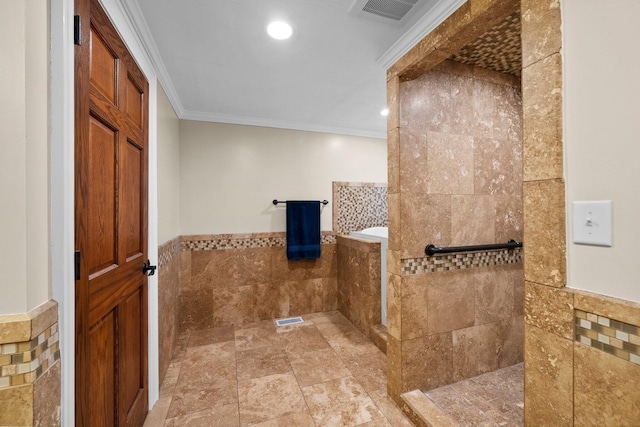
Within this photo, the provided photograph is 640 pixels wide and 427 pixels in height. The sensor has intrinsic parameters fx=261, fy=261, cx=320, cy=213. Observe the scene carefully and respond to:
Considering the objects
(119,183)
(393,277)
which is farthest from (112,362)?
(393,277)

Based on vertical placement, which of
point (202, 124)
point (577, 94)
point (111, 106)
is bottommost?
point (577, 94)

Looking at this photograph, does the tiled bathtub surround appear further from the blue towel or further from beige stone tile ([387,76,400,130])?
beige stone tile ([387,76,400,130])

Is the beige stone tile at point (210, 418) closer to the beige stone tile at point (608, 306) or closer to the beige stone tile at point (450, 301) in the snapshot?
the beige stone tile at point (450, 301)

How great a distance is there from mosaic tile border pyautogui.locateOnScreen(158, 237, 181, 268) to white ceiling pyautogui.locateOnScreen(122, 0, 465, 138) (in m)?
1.23

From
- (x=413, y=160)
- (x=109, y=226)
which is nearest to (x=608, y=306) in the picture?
(x=413, y=160)

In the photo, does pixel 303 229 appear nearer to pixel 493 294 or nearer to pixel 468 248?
pixel 468 248

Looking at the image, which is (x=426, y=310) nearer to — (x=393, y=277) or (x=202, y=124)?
(x=393, y=277)

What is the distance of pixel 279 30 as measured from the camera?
4.79 ft

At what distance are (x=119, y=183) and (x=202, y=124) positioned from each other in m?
1.77

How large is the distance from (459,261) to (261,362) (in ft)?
5.59

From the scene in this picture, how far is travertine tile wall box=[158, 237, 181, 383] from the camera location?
72.5 inches

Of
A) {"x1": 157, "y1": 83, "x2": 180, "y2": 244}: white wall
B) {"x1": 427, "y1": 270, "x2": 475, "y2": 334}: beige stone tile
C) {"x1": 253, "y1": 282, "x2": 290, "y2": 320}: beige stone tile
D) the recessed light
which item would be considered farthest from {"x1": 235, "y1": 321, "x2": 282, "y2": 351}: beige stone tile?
the recessed light

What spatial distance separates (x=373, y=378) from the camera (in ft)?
6.28

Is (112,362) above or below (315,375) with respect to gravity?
above
